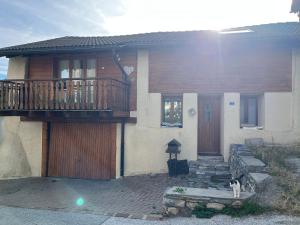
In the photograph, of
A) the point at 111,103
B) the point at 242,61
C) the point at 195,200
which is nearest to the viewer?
the point at 195,200

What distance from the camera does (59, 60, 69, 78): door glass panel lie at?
38.1 feet

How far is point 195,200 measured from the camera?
229 inches

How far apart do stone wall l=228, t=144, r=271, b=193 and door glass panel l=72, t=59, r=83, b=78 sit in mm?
7151

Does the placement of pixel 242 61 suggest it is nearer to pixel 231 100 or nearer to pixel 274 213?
pixel 231 100

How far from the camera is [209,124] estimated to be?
10945 mm

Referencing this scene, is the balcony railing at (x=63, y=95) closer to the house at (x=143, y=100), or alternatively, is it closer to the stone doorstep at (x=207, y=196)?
the house at (x=143, y=100)

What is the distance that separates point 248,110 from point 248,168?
431 centimetres

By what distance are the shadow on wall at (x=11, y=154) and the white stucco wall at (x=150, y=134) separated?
4682 millimetres

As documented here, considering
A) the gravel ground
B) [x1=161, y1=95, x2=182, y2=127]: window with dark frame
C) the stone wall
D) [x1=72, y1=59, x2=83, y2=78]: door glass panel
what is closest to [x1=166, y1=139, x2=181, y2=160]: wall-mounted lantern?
[x1=161, y1=95, x2=182, y2=127]: window with dark frame

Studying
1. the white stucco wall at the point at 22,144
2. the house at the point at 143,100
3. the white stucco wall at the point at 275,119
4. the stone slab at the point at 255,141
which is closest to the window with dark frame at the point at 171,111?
the house at the point at 143,100

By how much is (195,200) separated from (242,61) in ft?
20.8

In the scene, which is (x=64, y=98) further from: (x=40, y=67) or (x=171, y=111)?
(x=171, y=111)

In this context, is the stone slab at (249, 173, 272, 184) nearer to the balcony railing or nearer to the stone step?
the stone step

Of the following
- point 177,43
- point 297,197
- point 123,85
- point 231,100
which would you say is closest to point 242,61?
point 231,100
